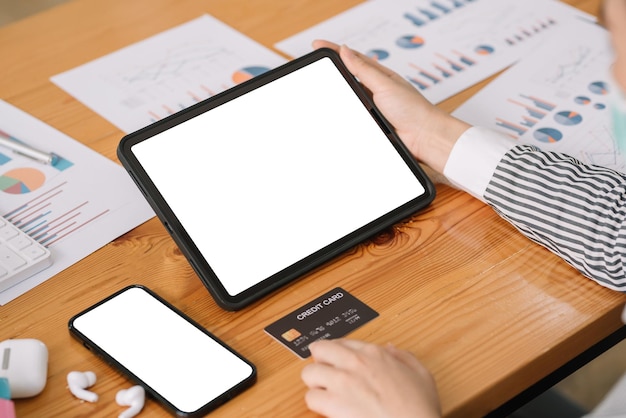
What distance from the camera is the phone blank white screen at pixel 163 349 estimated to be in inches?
30.5

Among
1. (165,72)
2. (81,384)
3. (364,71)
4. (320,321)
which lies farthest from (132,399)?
(165,72)

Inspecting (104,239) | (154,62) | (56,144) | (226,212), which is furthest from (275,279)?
(154,62)

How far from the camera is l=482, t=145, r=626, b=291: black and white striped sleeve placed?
920mm

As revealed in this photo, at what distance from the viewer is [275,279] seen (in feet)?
2.92

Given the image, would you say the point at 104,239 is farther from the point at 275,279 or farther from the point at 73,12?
the point at 73,12

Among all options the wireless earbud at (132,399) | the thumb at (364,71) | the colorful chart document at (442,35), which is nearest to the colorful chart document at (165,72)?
the colorful chart document at (442,35)

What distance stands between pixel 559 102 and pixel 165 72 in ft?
1.85

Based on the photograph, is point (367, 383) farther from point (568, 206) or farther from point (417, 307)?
point (568, 206)

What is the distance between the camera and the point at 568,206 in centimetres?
97

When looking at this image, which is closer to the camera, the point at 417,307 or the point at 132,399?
the point at 132,399

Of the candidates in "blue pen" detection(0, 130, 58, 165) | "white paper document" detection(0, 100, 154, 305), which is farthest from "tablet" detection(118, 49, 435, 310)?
"blue pen" detection(0, 130, 58, 165)

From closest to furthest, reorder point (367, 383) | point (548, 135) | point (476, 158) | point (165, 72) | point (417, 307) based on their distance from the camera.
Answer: point (367, 383), point (417, 307), point (476, 158), point (548, 135), point (165, 72)

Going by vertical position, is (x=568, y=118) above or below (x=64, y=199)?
below

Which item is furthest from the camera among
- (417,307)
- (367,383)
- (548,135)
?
(548,135)
